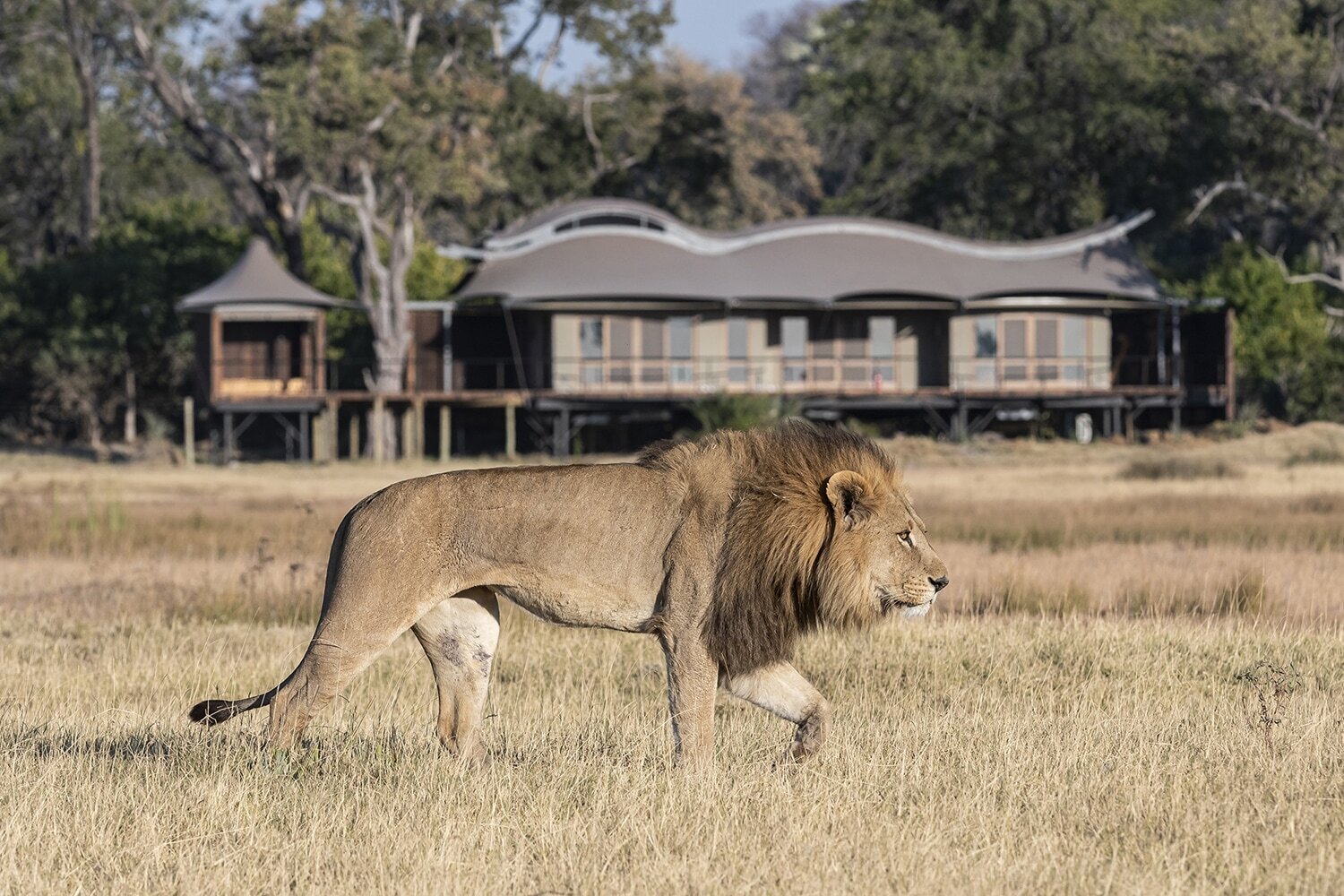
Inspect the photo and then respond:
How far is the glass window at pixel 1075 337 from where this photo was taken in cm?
4944

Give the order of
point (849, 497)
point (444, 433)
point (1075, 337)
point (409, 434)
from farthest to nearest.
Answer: point (1075, 337), point (409, 434), point (444, 433), point (849, 497)

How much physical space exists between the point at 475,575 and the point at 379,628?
0.46m

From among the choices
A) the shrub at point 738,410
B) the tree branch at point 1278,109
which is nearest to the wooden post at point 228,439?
the shrub at point 738,410

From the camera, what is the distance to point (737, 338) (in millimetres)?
48750

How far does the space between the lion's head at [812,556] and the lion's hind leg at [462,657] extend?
1158mm

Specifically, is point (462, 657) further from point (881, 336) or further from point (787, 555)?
point (881, 336)

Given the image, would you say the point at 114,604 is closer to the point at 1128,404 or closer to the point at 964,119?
the point at 1128,404

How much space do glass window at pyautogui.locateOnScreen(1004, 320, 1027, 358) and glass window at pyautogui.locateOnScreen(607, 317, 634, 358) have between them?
9674mm

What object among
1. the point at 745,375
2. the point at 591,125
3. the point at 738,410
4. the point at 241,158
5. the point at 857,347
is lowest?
the point at 738,410

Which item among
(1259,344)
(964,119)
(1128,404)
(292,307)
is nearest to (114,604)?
(292,307)

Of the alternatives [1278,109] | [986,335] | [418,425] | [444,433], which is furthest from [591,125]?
[1278,109]

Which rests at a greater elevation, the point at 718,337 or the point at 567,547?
the point at 718,337

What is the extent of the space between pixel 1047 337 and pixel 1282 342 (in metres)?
6.51

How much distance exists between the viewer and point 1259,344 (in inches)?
2002
